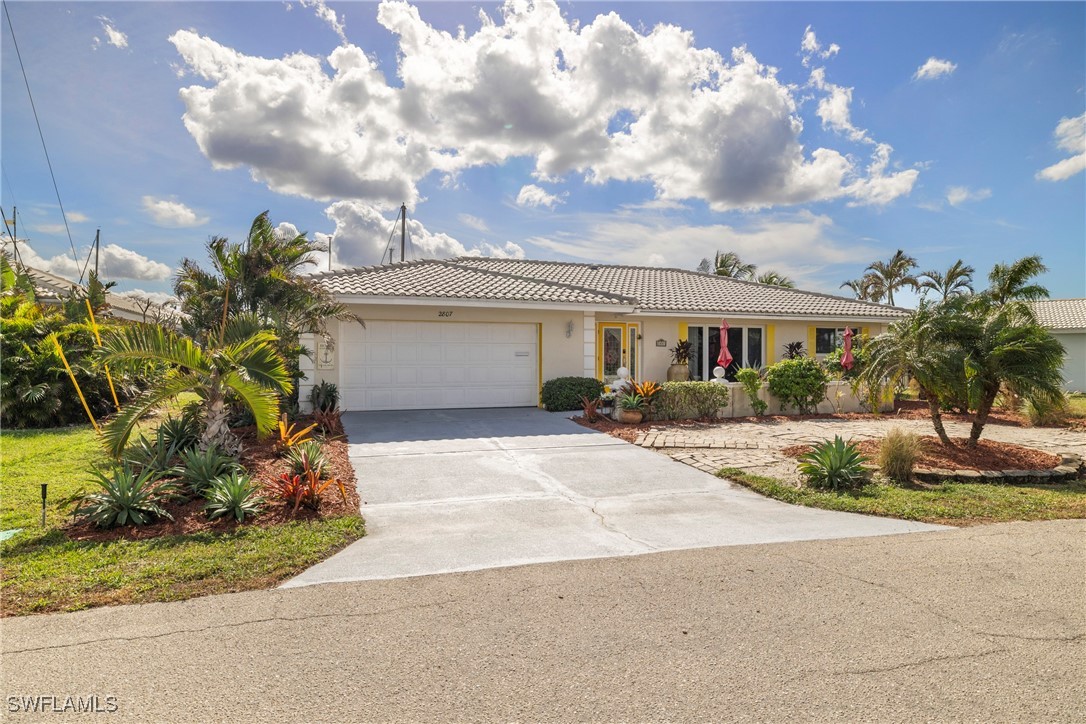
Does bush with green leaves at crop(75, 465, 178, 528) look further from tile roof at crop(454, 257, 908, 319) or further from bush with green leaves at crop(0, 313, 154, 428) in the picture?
tile roof at crop(454, 257, 908, 319)

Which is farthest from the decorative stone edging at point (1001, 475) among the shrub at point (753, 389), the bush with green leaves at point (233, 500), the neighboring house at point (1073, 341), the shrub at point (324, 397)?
the neighboring house at point (1073, 341)

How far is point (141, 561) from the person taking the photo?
4695 mm

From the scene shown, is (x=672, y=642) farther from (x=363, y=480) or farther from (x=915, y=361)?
(x=915, y=361)

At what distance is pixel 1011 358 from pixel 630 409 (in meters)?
A: 6.83

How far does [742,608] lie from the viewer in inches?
152

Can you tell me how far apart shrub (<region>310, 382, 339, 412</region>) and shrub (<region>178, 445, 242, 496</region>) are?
236 inches

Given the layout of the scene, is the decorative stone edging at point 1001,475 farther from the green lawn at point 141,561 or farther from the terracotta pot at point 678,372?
the terracotta pot at point 678,372

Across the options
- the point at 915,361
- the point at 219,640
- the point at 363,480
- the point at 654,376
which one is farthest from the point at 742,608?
the point at 654,376

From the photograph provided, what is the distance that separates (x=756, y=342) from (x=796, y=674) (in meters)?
17.0

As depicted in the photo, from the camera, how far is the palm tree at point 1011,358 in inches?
336

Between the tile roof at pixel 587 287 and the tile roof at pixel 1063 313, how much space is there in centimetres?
1383

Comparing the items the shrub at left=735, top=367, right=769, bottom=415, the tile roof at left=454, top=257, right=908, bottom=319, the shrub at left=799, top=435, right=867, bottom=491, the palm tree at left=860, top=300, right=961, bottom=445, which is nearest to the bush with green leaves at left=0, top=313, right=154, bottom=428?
the tile roof at left=454, top=257, right=908, bottom=319

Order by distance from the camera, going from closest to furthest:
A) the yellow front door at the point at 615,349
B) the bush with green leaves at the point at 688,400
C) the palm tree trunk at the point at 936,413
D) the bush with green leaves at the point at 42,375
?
the palm tree trunk at the point at 936,413
the bush with green leaves at the point at 42,375
the bush with green leaves at the point at 688,400
the yellow front door at the point at 615,349

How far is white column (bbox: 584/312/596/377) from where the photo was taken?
1533 centimetres
